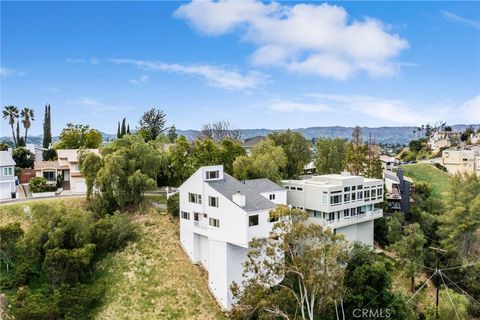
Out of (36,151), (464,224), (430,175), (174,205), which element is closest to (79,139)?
(36,151)

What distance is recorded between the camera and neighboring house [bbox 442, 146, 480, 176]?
226ft

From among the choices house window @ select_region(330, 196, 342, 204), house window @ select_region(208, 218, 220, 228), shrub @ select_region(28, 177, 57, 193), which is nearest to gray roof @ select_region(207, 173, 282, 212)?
house window @ select_region(208, 218, 220, 228)

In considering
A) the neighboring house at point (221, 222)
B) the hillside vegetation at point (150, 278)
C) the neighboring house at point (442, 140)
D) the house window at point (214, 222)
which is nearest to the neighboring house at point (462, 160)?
the neighboring house at point (442, 140)

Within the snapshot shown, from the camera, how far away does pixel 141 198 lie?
38.0m

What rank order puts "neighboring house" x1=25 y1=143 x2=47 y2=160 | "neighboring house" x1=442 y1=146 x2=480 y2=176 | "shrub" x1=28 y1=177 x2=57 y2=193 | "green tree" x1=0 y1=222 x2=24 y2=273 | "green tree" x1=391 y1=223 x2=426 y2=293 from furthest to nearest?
"neighboring house" x1=442 y1=146 x2=480 y2=176 → "neighboring house" x1=25 y1=143 x2=47 y2=160 → "shrub" x1=28 y1=177 x2=57 y2=193 → "green tree" x1=391 y1=223 x2=426 y2=293 → "green tree" x1=0 y1=222 x2=24 y2=273

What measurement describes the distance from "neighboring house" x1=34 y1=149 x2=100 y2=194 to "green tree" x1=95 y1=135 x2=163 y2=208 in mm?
6161

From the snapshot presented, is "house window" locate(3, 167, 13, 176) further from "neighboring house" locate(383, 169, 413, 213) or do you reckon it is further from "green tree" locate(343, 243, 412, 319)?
"neighboring house" locate(383, 169, 413, 213)

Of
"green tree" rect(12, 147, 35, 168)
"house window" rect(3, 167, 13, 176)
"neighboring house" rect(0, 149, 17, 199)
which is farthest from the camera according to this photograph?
"green tree" rect(12, 147, 35, 168)

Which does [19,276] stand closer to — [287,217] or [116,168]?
[116,168]

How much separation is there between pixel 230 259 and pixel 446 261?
2419 centimetres

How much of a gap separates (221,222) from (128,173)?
1150cm

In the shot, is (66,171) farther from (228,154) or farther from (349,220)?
(349,220)

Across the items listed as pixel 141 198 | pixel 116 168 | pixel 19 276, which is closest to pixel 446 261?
pixel 141 198

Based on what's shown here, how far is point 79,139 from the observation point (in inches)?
2313
